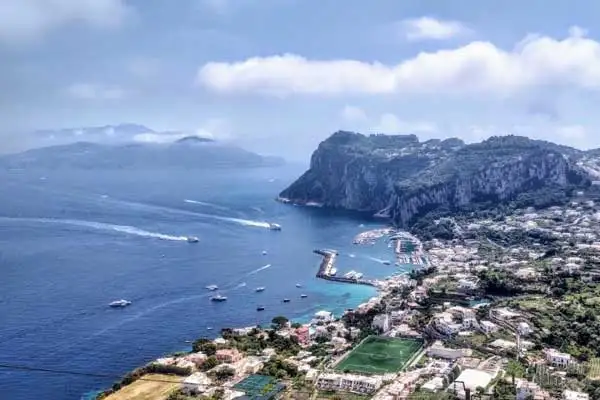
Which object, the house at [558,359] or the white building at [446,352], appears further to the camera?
the white building at [446,352]

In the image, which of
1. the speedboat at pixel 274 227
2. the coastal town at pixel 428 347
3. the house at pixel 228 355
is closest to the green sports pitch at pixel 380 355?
the coastal town at pixel 428 347

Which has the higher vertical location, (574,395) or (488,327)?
(488,327)

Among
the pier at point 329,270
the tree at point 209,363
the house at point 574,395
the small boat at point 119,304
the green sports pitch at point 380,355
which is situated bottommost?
the tree at point 209,363

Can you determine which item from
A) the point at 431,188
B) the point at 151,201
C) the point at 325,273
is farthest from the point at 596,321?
the point at 151,201

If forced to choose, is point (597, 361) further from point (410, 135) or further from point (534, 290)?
point (410, 135)

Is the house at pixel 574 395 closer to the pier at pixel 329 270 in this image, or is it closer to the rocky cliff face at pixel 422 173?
the pier at pixel 329 270

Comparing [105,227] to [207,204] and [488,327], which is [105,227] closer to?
[207,204]

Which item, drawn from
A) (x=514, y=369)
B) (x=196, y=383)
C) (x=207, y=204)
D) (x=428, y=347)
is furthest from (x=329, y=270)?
(x=207, y=204)
